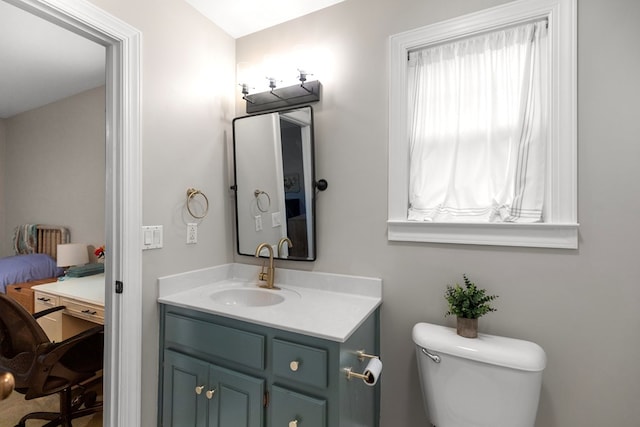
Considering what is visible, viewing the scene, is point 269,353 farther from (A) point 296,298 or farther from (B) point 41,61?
(B) point 41,61

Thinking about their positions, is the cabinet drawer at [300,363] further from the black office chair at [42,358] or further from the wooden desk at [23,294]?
the wooden desk at [23,294]

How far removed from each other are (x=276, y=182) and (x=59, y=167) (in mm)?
3199

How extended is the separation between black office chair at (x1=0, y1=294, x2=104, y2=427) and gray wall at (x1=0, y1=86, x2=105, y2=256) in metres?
1.64

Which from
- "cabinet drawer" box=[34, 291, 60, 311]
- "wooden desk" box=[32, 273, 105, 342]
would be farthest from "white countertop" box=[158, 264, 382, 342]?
"cabinet drawer" box=[34, 291, 60, 311]

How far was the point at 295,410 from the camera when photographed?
3.72 feet

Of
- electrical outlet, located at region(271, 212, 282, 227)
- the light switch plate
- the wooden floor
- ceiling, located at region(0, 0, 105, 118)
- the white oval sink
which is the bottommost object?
the wooden floor

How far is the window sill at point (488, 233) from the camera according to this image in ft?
3.95

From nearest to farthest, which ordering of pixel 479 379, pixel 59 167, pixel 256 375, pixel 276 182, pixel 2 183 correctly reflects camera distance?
pixel 479 379, pixel 256 375, pixel 276 182, pixel 59 167, pixel 2 183

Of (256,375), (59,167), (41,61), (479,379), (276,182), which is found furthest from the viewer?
(59,167)

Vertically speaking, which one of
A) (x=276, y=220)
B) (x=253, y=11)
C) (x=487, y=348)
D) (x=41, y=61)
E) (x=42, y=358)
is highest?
(x=41, y=61)

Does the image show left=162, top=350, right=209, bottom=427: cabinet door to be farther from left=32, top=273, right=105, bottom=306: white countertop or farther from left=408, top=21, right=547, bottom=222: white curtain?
left=408, top=21, right=547, bottom=222: white curtain

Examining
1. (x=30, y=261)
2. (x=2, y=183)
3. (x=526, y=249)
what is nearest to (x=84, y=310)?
(x=30, y=261)

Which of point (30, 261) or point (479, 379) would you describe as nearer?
point (479, 379)

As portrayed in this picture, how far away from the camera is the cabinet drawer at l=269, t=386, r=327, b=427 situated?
1084 mm
